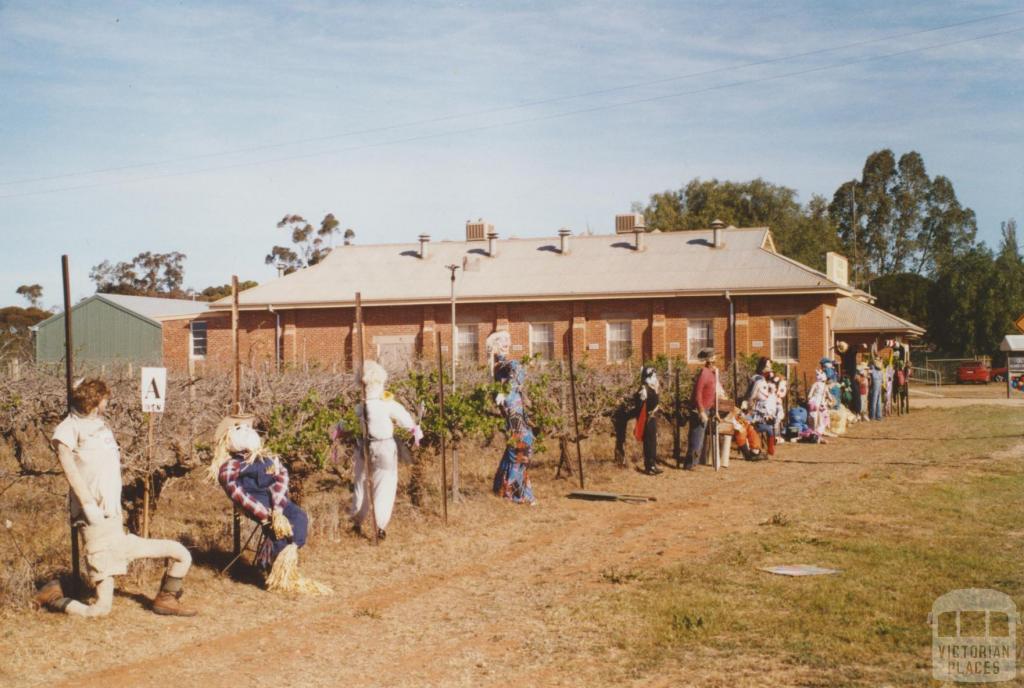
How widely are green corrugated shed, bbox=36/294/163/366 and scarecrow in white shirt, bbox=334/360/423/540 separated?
121ft

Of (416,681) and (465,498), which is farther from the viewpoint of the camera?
(465,498)

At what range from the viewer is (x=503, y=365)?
13406 mm

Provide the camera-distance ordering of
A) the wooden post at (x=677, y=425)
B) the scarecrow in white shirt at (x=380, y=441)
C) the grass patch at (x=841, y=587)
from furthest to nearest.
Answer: the wooden post at (x=677, y=425)
the scarecrow in white shirt at (x=380, y=441)
the grass patch at (x=841, y=587)

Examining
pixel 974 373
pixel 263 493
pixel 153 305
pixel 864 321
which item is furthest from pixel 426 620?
pixel 974 373

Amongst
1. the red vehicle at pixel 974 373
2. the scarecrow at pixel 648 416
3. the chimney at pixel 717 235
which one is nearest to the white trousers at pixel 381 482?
the scarecrow at pixel 648 416

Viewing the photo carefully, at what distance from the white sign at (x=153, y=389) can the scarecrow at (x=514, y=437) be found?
4925mm

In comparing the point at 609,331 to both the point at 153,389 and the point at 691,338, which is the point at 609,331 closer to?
the point at 691,338

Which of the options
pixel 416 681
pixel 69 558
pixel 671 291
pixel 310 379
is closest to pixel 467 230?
pixel 671 291

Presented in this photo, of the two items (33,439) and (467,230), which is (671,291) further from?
(33,439)

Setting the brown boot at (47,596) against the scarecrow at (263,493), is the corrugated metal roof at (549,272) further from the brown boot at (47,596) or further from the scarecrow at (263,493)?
the brown boot at (47,596)

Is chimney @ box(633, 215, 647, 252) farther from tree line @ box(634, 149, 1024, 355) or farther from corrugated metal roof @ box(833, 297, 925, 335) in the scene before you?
tree line @ box(634, 149, 1024, 355)

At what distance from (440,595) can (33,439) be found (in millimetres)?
6578

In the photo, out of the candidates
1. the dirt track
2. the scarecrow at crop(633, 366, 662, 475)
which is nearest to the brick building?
the scarecrow at crop(633, 366, 662, 475)

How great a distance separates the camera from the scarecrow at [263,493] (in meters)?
8.48
